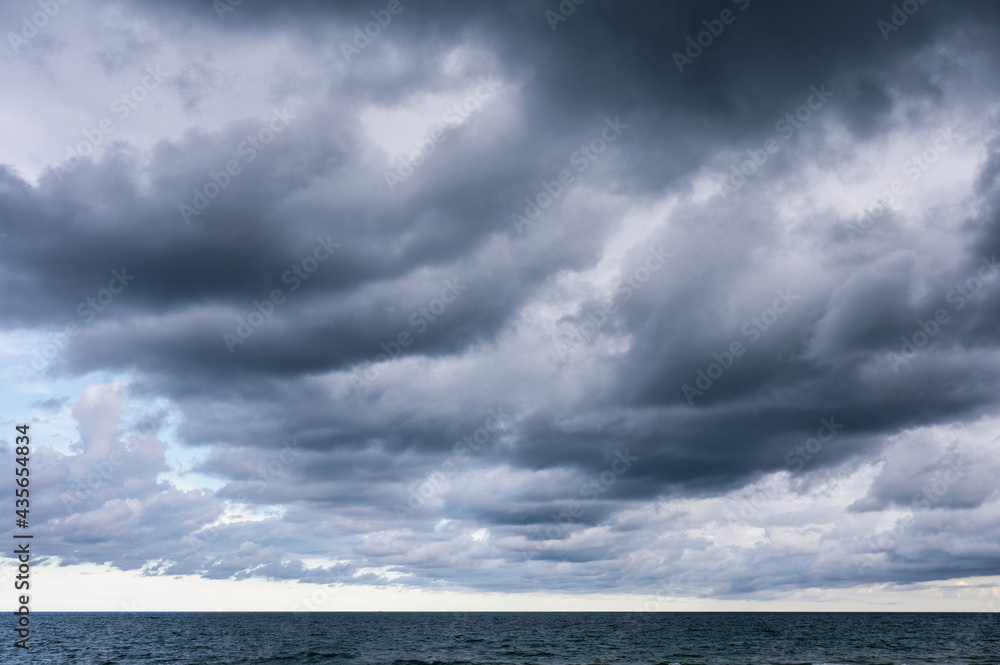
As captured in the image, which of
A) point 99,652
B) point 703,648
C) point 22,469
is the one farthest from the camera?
point 703,648

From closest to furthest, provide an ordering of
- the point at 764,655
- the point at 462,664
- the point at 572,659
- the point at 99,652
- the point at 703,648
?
the point at 462,664, the point at 572,659, the point at 764,655, the point at 99,652, the point at 703,648

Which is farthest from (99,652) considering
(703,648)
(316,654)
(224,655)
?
(703,648)

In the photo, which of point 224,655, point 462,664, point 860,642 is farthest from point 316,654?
point 860,642

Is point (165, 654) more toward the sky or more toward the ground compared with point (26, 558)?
more toward the ground

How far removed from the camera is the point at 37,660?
93.8 meters

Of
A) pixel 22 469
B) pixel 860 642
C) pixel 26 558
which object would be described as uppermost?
pixel 22 469

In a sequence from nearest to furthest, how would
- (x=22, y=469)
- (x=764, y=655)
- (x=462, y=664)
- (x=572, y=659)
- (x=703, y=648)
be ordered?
(x=22, y=469) → (x=462, y=664) → (x=572, y=659) → (x=764, y=655) → (x=703, y=648)

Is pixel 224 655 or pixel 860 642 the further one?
pixel 860 642

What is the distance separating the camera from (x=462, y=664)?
282ft

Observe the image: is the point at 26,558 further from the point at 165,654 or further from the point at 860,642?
the point at 860,642

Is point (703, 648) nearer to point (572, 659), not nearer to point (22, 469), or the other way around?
point (572, 659)

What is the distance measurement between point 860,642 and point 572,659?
73.2 m

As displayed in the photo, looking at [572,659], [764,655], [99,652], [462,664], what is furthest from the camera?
[99,652]

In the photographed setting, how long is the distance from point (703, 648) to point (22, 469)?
10900 cm
